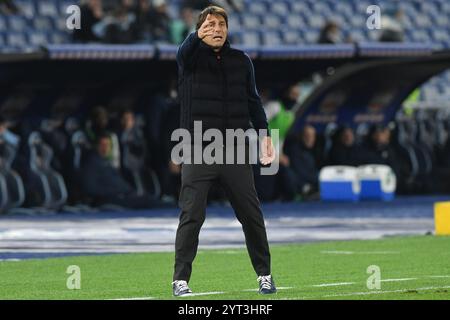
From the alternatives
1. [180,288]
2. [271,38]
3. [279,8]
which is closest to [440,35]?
[279,8]

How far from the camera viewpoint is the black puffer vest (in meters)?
10.9

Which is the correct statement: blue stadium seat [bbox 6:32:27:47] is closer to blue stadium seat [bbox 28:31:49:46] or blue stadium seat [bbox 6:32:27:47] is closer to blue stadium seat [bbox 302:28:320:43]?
blue stadium seat [bbox 28:31:49:46]

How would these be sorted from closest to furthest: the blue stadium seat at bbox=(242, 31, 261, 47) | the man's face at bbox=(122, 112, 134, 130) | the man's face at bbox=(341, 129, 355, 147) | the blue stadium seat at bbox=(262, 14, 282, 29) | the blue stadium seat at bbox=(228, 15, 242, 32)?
the man's face at bbox=(122, 112, 134, 130) → the man's face at bbox=(341, 129, 355, 147) → the blue stadium seat at bbox=(228, 15, 242, 32) → the blue stadium seat at bbox=(242, 31, 261, 47) → the blue stadium seat at bbox=(262, 14, 282, 29)

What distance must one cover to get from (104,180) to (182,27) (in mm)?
3469

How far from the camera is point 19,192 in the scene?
81.0ft

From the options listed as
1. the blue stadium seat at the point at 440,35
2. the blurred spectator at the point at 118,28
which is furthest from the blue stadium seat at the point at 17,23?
the blue stadium seat at the point at 440,35

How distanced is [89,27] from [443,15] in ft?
50.1

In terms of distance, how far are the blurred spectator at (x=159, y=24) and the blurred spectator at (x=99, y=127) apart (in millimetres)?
1944

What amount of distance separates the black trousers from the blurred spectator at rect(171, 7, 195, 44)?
16.1 meters

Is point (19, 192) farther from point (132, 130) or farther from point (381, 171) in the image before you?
point (381, 171)

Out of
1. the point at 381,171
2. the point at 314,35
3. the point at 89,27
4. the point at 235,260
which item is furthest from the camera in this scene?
the point at 314,35

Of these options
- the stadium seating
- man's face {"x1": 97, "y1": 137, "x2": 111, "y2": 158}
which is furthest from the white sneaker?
the stadium seating

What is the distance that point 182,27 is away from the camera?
27.3 metres
